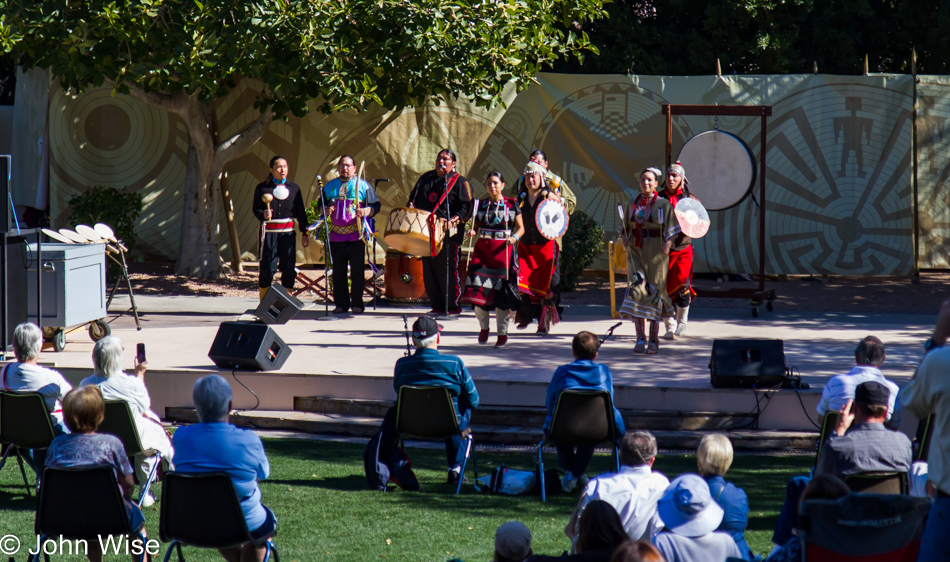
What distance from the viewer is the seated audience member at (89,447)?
4559 mm

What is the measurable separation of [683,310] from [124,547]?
5.84 metres

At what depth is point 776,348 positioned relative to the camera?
7469mm

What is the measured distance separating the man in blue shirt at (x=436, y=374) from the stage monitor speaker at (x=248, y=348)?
204 cm

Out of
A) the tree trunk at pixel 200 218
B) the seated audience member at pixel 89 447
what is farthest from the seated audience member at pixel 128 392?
the tree trunk at pixel 200 218

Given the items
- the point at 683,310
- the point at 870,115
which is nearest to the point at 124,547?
the point at 683,310

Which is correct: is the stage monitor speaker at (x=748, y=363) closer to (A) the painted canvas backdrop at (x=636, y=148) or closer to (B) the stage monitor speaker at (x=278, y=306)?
(B) the stage monitor speaker at (x=278, y=306)

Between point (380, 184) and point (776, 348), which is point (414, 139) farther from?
point (776, 348)

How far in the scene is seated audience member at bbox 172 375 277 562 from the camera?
→ 176 inches

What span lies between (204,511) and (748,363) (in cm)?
428

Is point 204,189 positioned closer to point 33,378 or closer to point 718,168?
point 718,168

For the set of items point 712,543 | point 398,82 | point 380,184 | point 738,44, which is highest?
point 738,44

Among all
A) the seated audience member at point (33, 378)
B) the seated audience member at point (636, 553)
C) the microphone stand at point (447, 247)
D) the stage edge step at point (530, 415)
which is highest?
the microphone stand at point (447, 247)

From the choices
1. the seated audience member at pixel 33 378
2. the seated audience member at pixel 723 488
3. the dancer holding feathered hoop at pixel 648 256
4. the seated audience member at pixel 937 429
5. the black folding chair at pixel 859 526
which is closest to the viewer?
the black folding chair at pixel 859 526

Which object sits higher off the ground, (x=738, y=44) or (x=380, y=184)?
(x=738, y=44)
